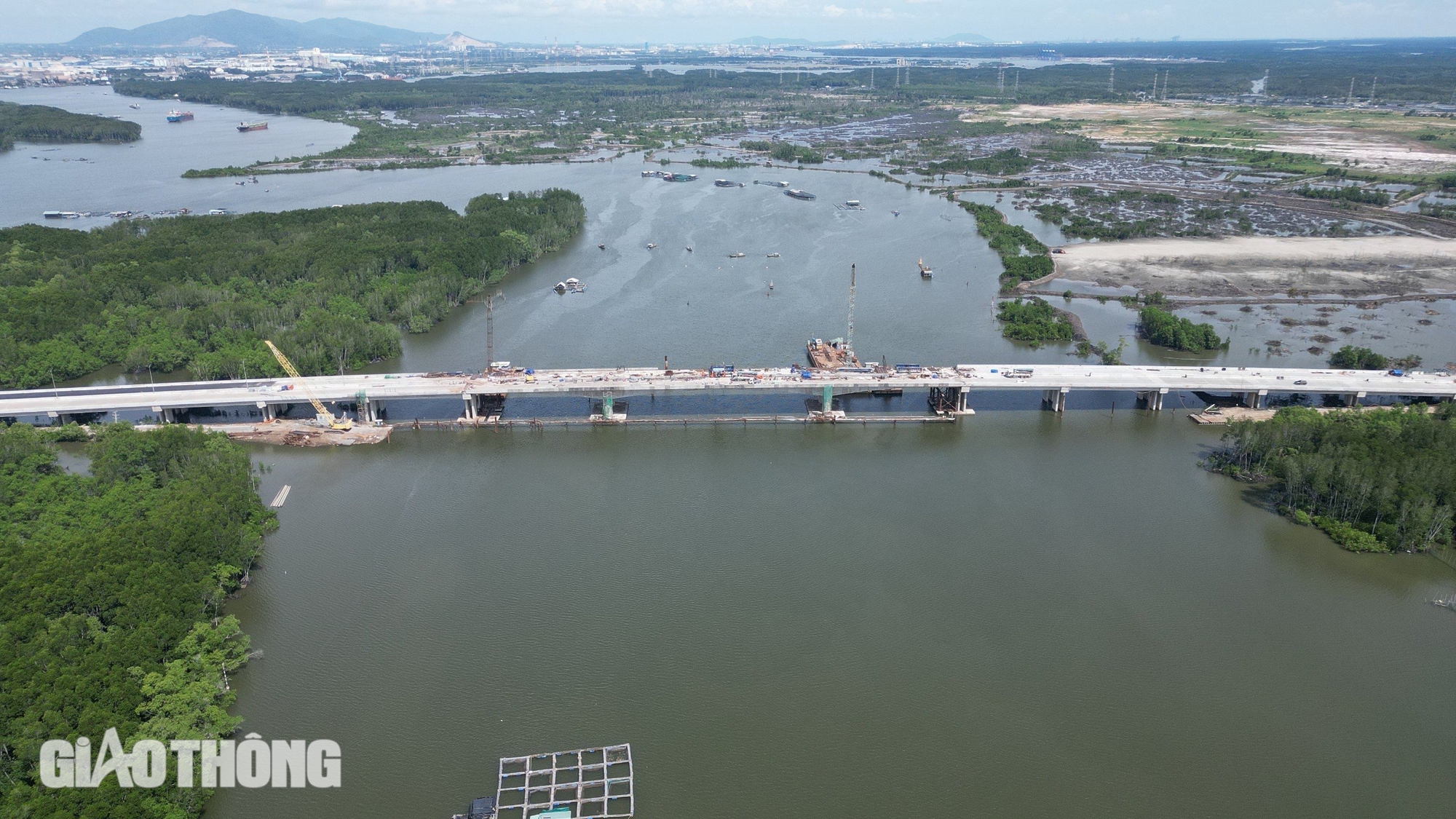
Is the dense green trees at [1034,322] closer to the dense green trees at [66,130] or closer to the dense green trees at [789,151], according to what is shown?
the dense green trees at [789,151]

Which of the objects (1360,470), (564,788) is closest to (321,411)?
(564,788)

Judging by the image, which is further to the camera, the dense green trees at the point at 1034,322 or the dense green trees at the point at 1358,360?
the dense green trees at the point at 1034,322

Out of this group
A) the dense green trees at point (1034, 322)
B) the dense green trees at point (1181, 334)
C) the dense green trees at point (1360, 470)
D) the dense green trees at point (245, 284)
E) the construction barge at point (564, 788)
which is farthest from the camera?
the dense green trees at point (1034, 322)

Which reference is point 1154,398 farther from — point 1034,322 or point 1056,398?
point 1034,322

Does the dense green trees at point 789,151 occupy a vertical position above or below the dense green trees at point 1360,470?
above

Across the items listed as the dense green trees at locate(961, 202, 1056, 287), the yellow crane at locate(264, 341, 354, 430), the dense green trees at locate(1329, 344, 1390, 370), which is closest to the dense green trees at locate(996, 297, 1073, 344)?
Result: the dense green trees at locate(961, 202, 1056, 287)

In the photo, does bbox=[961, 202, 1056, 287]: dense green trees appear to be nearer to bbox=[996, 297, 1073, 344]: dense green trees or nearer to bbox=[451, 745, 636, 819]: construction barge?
bbox=[996, 297, 1073, 344]: dense green trees

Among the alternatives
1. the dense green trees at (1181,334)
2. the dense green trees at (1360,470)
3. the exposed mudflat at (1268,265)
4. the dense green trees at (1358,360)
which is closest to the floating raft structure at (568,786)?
the dense green trees at (1360,470)

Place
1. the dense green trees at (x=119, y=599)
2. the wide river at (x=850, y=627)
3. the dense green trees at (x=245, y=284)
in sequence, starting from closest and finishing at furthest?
the dense green trees at (x=119, y=599)
the wide river at (x=850, y=627)
the dense green trees at (x=245, y=284)
